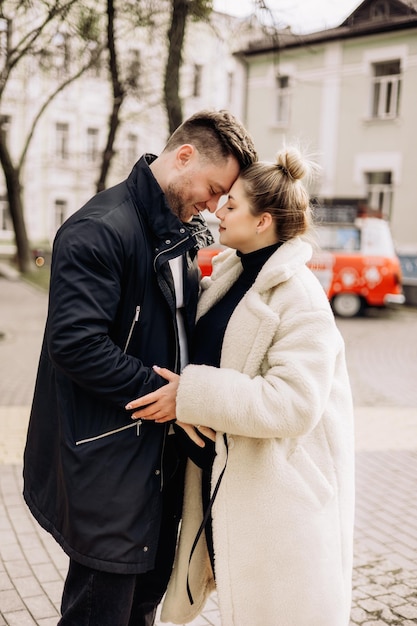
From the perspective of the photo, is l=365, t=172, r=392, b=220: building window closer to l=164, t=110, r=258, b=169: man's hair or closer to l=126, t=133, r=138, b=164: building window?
l=126, t=133, r=138, b=164: building window

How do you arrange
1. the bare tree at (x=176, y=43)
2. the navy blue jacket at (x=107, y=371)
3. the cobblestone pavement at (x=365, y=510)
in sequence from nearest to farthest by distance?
the navy blue jacket at (x=107, y=371) → the cobblestone pavement at (x=365, y=510) → the bare tree at (x=176, y=43)

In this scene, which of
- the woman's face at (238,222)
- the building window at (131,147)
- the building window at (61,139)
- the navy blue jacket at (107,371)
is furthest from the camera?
the building window at (61,139)

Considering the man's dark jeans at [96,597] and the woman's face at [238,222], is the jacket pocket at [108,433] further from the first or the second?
the woman's face at [238,222]

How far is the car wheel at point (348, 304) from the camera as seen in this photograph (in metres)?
14.3

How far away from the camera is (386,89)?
18.9 m

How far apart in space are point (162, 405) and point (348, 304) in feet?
42.0

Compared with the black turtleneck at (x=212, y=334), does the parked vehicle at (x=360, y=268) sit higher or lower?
lower

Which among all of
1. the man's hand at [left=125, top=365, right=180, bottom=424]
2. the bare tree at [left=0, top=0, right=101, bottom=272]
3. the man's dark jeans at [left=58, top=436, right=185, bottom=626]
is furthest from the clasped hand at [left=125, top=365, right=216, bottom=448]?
the bare tree at [left=0, top=0, right=101, bottom=272]

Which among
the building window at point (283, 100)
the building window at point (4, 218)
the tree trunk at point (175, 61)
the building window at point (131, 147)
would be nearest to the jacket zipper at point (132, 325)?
the tree trunk at point (175, 61)

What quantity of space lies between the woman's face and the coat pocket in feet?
2.08

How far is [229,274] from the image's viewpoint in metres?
2.22

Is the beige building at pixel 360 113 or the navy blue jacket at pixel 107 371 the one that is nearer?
the navy blue jacket at pixel 107 371

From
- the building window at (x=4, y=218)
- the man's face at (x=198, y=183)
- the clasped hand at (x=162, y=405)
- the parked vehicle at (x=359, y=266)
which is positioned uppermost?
the man's face at (x=198, y=183)

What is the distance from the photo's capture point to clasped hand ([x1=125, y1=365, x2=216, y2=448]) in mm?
1916
